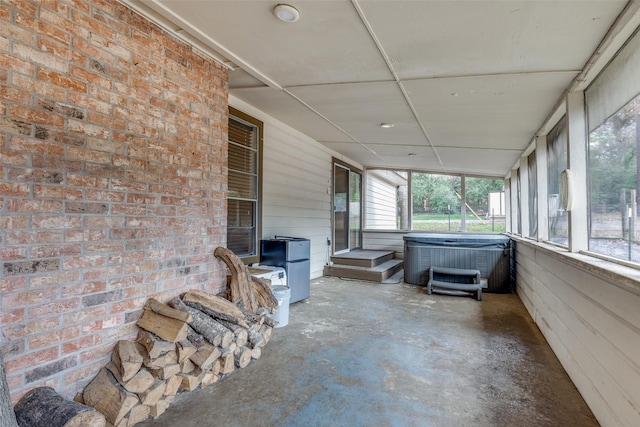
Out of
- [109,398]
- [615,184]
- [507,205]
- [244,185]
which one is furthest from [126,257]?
[507,205]

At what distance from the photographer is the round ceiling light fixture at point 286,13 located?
2.11 metres

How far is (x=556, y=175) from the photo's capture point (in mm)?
3732

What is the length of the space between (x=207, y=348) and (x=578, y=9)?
325 cm

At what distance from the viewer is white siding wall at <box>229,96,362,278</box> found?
4797 millimetres

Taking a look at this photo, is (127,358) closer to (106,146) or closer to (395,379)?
(106,146)

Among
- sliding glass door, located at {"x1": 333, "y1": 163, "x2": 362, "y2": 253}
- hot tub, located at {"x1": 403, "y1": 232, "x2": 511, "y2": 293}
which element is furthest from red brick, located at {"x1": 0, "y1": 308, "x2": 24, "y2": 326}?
sliding glass door, located at {"x1": 333, "y1": 163, "x2": 362, "y2": 253}

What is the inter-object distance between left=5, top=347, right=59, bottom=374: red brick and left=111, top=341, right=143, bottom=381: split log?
13.1 inches

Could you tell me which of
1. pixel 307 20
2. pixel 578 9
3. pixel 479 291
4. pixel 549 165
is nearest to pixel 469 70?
pixel 578 9

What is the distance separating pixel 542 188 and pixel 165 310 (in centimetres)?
459

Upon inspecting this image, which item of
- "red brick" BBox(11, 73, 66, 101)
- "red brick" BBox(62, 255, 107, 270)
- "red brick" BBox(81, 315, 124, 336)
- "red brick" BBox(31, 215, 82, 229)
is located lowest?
"red brick" BBox(81, 315, 124, 336)

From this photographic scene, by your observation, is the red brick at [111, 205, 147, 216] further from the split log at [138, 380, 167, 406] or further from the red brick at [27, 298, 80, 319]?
the split log at [138, 380, 167, 406]

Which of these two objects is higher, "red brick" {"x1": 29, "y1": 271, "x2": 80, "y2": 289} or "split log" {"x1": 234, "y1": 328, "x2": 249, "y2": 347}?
"red brick" {"x1": 29, "y1": 271, "x2": 80, "y2": 289}

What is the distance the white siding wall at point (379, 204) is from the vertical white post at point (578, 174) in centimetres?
636

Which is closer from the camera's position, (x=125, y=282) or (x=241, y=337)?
(x=125, y=282)
